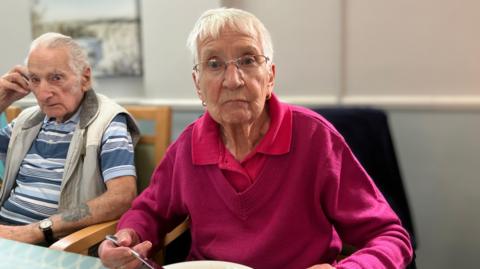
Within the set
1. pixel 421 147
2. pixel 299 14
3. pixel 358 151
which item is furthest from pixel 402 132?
pixel 299 14

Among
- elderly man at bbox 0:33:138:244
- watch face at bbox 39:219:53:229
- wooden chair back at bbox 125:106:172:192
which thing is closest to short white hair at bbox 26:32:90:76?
elderly man at bbox 0:33:138:244

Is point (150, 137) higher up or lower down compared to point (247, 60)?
lower down

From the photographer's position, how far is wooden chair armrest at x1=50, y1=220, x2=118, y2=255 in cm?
117

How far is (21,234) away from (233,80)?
89cm

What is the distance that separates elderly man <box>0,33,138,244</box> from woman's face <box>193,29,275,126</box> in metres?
0.57

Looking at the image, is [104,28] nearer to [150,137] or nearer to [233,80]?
[150,137]

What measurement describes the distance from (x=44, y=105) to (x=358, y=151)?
1176 mm

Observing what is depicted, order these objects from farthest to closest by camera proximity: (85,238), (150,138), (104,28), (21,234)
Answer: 1. (104,28)
2. (150,138)
3. (21,234)
4. (85,238)

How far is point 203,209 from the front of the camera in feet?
3.79

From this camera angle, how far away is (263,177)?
1.07 metres

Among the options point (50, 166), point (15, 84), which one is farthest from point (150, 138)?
point (15, 84)

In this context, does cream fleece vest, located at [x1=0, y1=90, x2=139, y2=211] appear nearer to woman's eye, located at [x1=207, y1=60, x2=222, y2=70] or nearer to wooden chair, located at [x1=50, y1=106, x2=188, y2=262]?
wooden chair, located at [x1=50, y1=106, x2=188, y2=262]

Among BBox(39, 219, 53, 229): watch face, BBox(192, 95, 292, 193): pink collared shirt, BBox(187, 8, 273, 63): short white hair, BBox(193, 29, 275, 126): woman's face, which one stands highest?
BBox(187, 8, 273, 63): short white hair

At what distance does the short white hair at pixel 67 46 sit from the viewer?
62.6 inches
